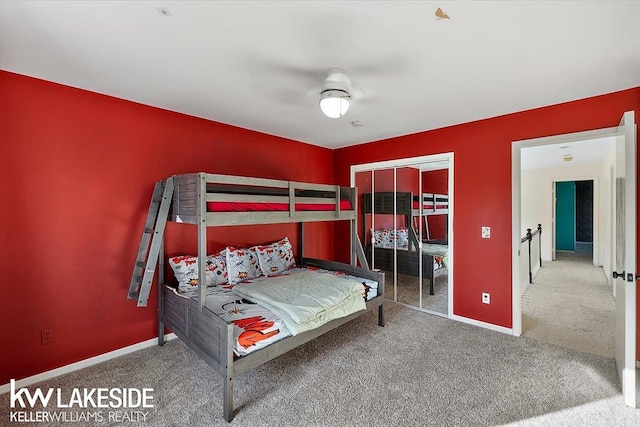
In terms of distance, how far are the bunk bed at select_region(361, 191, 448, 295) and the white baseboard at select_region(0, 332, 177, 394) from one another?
9.13ft

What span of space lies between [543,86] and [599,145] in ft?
10.6

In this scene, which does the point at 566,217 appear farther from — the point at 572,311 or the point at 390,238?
the point at 390,238

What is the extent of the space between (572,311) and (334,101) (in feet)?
12.7

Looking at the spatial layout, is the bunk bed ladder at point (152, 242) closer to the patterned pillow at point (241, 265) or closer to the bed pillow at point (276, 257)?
the patterned pillow at point (241, 265)

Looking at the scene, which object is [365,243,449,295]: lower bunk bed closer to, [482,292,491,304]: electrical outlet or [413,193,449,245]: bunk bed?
[413,193,449,245]: bunk bed

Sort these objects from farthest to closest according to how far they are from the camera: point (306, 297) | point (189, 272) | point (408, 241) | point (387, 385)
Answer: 1. point (408, 241)
2. point (189, 272)
3. point (306, 297)
4. point (387, 385)

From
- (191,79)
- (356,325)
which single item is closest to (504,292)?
(356,325)

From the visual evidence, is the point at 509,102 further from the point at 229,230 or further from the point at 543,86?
the point at 229,230

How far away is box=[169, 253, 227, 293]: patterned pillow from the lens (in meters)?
2.75

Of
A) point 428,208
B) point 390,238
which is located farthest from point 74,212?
point 428,208

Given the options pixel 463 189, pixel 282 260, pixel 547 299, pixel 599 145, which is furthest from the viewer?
pixel 599 145

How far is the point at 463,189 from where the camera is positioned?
3367 millimetres
